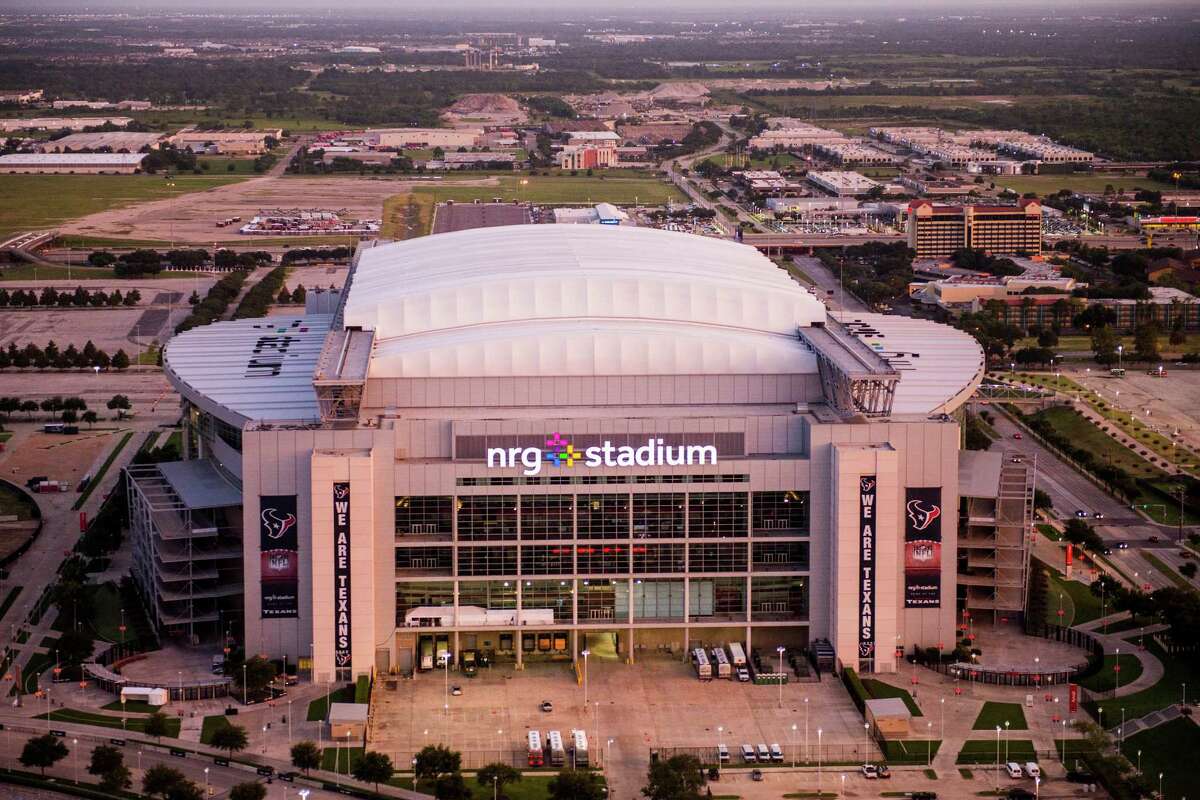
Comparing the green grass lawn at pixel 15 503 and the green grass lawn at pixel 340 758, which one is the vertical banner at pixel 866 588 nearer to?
the green grass lawn at pixel 340 758

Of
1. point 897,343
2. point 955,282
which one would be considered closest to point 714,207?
point 955,282

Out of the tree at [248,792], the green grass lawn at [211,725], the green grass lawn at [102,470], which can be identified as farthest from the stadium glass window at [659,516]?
the green grass lawn at [102,470]

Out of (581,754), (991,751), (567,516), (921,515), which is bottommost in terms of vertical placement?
(991,751)

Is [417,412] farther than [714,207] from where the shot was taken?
No

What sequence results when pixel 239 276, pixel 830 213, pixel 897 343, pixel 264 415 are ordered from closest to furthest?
pixel 264 415 < pixel 897 343 < pixel 239 276 < pixel 830 213

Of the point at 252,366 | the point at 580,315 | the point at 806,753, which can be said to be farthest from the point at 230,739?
the point at 580,315

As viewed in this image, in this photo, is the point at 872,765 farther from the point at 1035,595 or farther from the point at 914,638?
the point at 1035,595

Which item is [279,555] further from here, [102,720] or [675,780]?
[675,780]
